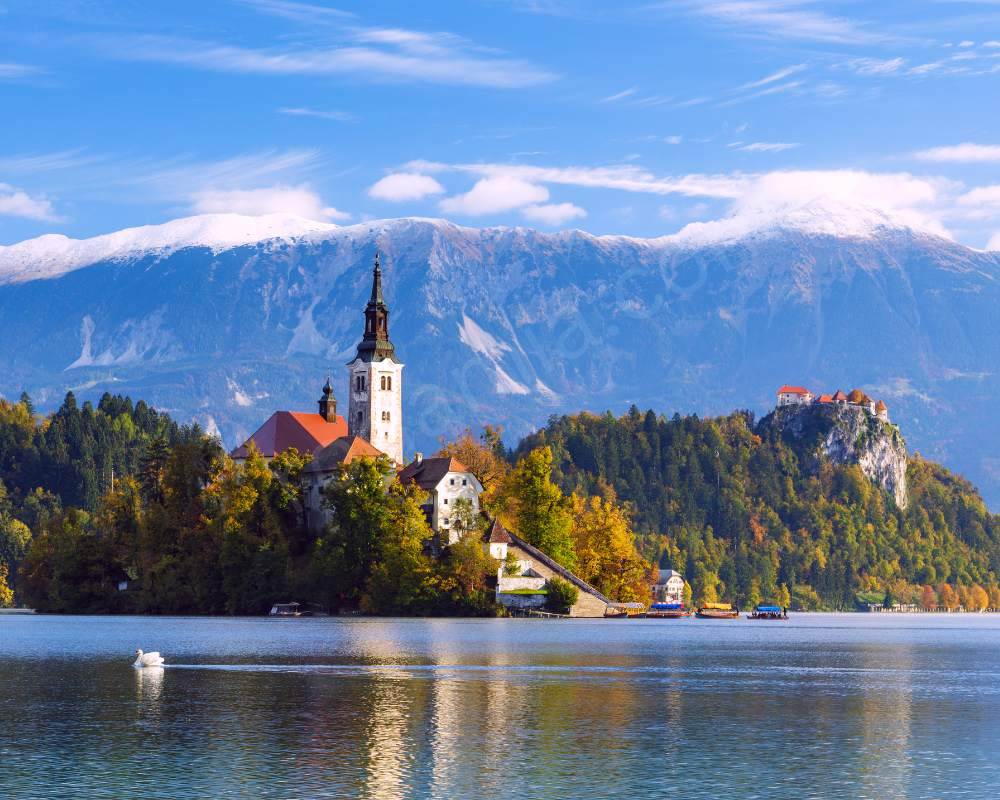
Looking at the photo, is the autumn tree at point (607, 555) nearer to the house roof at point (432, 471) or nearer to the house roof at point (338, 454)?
the house roof at point (432, 471)

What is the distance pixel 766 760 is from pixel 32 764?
74.5ft

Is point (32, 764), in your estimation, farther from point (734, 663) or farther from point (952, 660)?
point (952, 660)

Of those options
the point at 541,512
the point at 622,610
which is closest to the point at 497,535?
the point at 541,512

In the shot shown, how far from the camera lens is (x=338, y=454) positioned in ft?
639

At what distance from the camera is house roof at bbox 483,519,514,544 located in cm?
17625

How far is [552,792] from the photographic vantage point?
46875 millimetres

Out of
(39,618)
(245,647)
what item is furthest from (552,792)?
(39,618)

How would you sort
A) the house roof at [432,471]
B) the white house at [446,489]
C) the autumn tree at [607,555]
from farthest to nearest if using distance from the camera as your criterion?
the autumn tree at [607,555] → the house roof at [432,471] → the white house at [446,489]

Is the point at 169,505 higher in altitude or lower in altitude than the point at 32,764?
higher

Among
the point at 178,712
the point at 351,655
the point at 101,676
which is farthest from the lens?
the point at 351,655

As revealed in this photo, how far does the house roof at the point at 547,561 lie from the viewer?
178625mm

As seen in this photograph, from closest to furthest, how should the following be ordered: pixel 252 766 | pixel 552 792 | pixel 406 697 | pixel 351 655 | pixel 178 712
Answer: pixel 552 792 → pixel 252 766 → pixel 178 712 → pixel 406 697 → pixel 351 655

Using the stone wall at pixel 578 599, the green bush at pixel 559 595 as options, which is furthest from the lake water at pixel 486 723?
the stone wall at pixel 578 599

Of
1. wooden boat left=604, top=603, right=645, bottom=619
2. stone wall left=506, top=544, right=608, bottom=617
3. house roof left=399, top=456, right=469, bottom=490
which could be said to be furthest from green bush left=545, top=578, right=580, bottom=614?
house roof left=399, top=456, right=469, bottom=490
